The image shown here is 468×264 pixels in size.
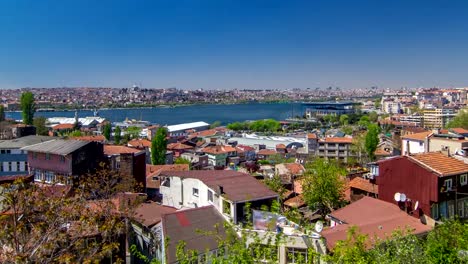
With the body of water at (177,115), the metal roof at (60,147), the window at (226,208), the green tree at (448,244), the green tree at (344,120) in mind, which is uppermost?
the metal roof at (60,147)

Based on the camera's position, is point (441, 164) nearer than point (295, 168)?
Yes

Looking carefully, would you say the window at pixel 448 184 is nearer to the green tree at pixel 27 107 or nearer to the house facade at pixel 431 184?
the house facade at pixel 431 184

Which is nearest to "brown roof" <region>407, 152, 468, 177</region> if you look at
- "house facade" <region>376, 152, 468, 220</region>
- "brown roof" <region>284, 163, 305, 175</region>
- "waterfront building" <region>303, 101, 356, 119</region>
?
"house facade" <region>376, 152, 468, 220</region>

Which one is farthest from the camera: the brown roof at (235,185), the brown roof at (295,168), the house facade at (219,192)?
the brown roof at (295,168)

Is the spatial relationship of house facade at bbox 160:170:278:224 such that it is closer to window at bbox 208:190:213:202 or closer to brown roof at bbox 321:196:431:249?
window at bbox 208:190:213:202

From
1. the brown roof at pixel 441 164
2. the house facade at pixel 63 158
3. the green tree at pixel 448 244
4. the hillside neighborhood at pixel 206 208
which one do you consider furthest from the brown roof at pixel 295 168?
the green tree at pixel 448 244

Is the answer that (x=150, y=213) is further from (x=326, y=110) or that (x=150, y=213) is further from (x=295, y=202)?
(x=326, y=110)

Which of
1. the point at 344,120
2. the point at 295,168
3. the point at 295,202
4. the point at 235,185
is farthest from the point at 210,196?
the point at 344,120
